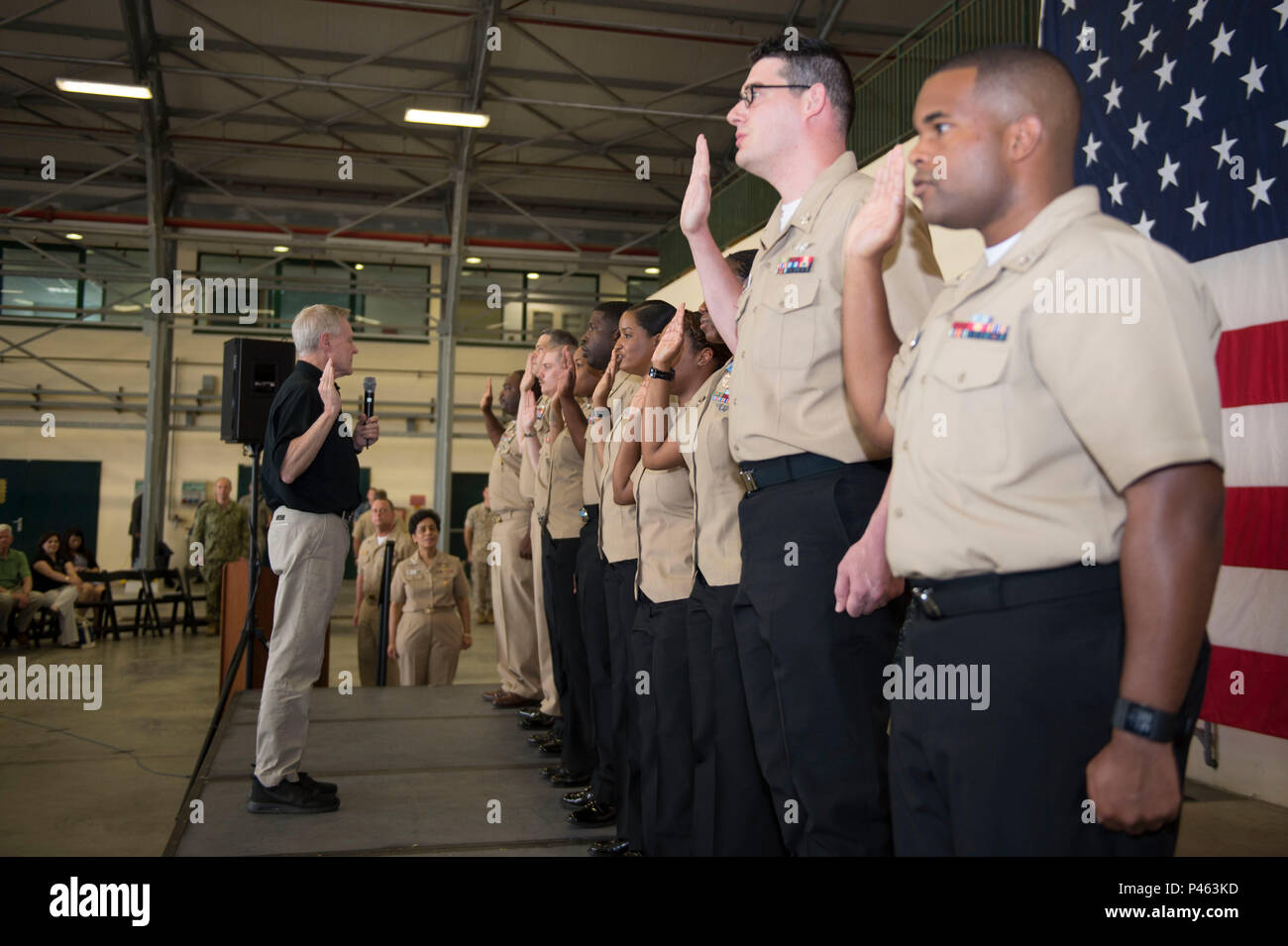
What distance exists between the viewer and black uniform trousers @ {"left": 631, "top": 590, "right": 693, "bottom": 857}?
2402mm

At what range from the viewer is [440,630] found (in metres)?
5.77

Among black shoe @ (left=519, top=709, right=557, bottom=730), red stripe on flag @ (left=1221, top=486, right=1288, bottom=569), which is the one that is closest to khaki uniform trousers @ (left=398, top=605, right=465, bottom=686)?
black shoe @ (left=519, top=709, right=557, bottom=730)

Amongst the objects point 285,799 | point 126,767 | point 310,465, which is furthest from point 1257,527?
point 126,767

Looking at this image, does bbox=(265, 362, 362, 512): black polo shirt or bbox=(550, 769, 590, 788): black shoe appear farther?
bbox=(550, 769, 590, 788): black shoe

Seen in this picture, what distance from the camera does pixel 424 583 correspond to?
5.68 metres

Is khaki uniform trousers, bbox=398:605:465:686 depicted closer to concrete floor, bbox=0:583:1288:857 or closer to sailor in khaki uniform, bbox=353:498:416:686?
sailor in khaki uniform, bbox=353:498:416:686

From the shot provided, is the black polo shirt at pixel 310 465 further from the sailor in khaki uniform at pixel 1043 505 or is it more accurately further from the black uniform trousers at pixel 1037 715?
the black uniform trousers at pixel 1037 715

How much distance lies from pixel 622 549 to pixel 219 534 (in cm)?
827

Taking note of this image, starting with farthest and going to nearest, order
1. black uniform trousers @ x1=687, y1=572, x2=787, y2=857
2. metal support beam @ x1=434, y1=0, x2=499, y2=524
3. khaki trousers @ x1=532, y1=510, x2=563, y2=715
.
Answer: metal support beam @ x1=434, y1=0, x2=499, y2=524, khaki trousers @ x1=532, y1=510, x2=563, y2=715, black uniform trousers @ x1=687, y1=572, x2=787, y2=857

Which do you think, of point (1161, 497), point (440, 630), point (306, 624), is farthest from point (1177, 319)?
point (440, 630)

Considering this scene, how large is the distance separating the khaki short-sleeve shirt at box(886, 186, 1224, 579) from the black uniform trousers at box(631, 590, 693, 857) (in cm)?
119

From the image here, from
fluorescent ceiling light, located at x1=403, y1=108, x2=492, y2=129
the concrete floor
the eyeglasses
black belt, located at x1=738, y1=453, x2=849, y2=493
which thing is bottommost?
the concrete floor

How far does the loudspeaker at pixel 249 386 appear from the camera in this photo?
5066mm
